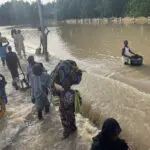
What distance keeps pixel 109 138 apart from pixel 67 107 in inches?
93.7

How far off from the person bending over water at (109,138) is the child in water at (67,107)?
209cm

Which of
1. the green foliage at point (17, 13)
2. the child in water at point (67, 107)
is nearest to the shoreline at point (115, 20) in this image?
the green foliage at point (17, 13)

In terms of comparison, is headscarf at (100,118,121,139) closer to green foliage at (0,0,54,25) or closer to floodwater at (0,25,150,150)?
floodwater at (0,25,150,150)

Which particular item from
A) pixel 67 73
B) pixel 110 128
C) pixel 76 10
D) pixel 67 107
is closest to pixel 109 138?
pixel 110 128

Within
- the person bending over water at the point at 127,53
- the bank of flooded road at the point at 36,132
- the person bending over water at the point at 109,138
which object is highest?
the person bending over water at the point at 109,138

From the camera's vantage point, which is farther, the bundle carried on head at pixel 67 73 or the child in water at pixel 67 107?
the child in water at pixel 67 107

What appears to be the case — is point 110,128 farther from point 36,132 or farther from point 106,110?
point 106,110

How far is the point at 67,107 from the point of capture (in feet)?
19.2

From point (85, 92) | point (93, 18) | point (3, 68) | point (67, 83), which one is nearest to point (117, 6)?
point (93, 18)

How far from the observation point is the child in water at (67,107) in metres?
5.70

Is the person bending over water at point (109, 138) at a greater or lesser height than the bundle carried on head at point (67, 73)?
lesser

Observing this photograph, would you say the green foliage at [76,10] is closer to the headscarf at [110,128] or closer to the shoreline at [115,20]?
the shoreline at [115,20]

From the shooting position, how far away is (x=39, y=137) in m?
6.70

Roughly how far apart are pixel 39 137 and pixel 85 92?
3728mm
